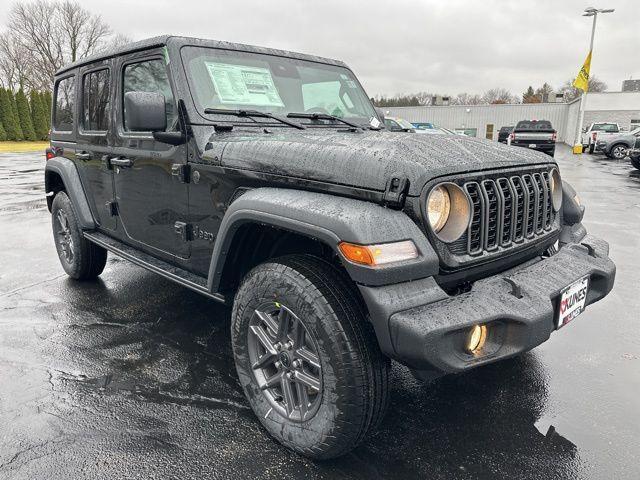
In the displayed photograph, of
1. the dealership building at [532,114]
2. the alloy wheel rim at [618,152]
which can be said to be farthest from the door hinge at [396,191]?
the dealership building at [532,114]

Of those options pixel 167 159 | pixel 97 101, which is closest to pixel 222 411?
pixel 167 159

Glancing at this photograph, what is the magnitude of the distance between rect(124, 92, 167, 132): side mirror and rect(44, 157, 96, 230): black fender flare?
5.61 ft

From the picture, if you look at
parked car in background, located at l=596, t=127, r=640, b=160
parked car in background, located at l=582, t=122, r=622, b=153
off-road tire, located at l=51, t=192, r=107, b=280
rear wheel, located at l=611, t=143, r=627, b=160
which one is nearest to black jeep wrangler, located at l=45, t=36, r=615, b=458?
off-road tire, located at l=51, t=192, r=107, b=280

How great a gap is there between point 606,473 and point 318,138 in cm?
203

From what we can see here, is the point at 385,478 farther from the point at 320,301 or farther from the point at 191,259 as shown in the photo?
the point at 191,259

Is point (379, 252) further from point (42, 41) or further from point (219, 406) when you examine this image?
point (42, 41)

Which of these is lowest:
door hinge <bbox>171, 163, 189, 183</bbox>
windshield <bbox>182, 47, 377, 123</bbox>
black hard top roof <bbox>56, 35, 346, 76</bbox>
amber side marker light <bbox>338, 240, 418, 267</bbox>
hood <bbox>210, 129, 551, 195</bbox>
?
amber side marker light <bbox>338, 240, 418, 267</bbox>

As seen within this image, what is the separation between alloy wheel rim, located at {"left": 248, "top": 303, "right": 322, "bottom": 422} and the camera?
2148 millimetres

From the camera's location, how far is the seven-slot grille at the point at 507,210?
2121mm

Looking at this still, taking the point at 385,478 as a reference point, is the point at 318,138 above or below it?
above

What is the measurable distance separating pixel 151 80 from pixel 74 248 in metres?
2.09

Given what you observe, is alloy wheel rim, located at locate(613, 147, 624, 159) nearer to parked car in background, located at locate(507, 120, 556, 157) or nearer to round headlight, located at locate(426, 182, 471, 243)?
parked car in background, located at locate(507, 120, 556, 157)

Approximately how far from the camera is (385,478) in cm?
213

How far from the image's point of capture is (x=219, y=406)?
267cm
